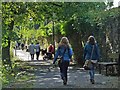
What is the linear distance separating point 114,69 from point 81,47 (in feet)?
11.0

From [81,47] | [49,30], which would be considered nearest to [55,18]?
[49,30]

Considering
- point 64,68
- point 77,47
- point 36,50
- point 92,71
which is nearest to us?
point 64,68

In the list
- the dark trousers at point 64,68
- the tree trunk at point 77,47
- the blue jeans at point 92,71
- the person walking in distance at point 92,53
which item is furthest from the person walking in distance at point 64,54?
the tree trunk at point 77,47

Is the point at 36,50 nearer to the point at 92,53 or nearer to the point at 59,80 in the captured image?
the point at 59,80

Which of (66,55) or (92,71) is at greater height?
(66,55)

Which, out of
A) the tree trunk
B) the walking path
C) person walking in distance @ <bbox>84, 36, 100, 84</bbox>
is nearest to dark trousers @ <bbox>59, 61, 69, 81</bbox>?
the walking path

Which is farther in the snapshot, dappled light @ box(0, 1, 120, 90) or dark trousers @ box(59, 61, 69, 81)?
dark trousers @ box(59, 61, 69, 81)

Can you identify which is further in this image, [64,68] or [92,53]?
[92,53]

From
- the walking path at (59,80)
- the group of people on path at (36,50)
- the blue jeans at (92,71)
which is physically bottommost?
the walking path at (59,80)

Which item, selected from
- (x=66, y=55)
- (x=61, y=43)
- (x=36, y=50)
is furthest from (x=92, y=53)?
(x=36, y=50)

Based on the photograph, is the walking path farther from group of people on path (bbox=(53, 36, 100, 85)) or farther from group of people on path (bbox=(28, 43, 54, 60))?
group of people on path (bbox=(28, 43, 54, 60))

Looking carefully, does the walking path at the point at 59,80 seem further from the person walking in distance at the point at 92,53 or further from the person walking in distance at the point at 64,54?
the person walking in distance at the point at 64,54

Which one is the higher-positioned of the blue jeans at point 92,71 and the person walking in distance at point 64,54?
the person walking in distance at point 64,54

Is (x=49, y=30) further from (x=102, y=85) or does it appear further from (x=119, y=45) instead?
(x=102, y=85)
